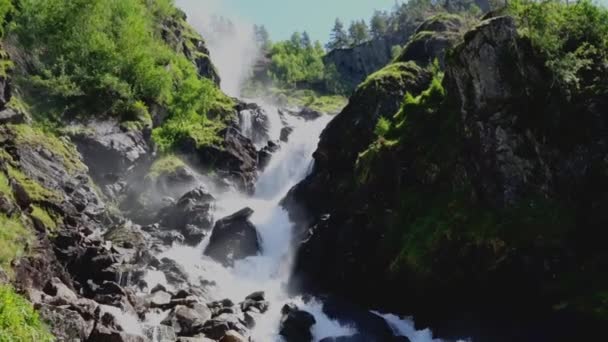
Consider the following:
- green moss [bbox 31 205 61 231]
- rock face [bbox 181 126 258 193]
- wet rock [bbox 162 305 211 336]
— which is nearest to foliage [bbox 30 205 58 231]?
green moss [bbox 31 205 61 231]

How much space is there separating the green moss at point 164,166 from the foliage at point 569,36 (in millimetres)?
36072

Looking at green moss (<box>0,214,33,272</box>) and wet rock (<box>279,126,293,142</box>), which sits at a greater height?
wet rock (<box>279,126,293,142</box>)

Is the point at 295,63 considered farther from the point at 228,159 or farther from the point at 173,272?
the point at 173,272

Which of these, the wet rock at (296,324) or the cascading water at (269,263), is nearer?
the wet rock at (296,324)

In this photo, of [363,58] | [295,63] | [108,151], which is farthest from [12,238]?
[295,63]

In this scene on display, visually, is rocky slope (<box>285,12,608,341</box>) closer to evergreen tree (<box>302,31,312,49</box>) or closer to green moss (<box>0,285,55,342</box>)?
green moss (<box>0,285,55,342</box>)

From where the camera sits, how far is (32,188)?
33.1 m

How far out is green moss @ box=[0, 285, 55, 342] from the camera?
13.6 meters

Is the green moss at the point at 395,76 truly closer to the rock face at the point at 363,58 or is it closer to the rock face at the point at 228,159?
the rock face at the point at 228,159

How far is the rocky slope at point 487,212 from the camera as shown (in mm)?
31812

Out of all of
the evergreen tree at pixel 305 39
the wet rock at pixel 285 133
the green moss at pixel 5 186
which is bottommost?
the green moss at pixel 5 186

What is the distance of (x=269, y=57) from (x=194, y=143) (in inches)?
4681

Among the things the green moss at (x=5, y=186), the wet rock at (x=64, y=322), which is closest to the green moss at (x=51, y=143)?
the green moss at (x=5, y=186)

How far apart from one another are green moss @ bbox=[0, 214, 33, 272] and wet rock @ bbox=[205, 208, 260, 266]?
21.9 meters
